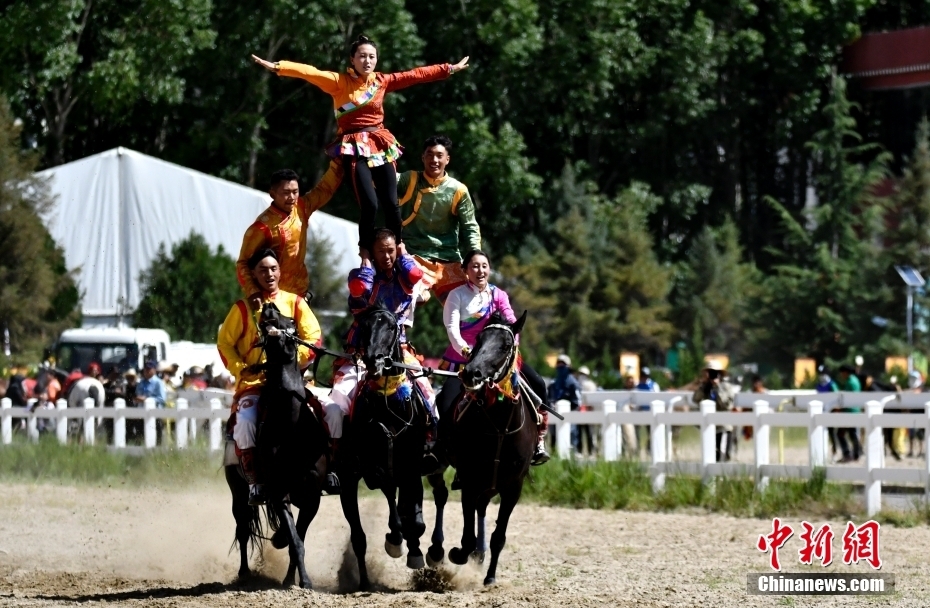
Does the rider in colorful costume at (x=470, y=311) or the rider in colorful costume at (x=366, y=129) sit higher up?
the rider in colorful costume at (x=366, y=129)

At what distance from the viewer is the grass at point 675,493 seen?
57.2ft

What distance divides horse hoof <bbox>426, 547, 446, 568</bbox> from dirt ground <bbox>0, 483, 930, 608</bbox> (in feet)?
0.41

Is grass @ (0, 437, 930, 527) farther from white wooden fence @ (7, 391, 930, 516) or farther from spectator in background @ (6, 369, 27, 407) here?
spectator in background @ (6, 369, 27, 407)

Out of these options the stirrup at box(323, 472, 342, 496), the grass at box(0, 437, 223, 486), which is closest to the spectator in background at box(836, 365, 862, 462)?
the grass at box(0, 437, 223, 486)

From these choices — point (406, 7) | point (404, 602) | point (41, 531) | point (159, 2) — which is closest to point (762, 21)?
point (406, 7)

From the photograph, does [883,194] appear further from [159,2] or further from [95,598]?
[95,598]

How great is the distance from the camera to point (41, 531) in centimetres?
1686

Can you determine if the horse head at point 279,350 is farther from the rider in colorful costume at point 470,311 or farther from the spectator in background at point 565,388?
the spectator in background at point 565,388

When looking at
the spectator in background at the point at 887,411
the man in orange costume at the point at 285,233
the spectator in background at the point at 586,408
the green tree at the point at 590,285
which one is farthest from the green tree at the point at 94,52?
the man in orange costume at the point at 285,233

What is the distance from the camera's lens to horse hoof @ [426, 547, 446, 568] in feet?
42.5

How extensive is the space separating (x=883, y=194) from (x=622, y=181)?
8613mm

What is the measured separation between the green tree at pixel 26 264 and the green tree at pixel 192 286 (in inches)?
99.1

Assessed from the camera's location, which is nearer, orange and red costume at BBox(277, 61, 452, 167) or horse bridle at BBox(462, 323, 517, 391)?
horse bridle at BBox(462, 323, 517, 391)

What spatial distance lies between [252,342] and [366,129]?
214 centimetres
